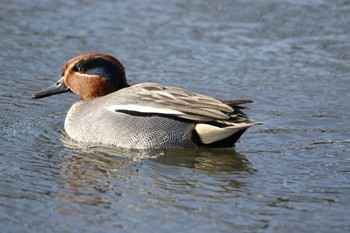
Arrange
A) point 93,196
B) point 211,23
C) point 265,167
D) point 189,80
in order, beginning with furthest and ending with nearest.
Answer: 1. point 211,23
2. point 189,80
3. point 265,167
4. point 93,196

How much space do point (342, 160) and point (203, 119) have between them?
1.59 metres

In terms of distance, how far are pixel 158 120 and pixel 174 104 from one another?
265 mm

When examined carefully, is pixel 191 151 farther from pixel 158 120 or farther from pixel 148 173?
pixel 148 173

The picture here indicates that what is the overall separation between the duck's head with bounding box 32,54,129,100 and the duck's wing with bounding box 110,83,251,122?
452 millimetres

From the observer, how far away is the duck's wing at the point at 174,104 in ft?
31.2

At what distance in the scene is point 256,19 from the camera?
14539 mm

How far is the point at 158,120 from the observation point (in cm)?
973

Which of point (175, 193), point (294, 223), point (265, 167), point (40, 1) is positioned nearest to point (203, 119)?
point (265, 167)

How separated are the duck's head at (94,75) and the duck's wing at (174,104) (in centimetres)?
45

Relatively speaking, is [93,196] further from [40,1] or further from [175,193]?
[40,1]

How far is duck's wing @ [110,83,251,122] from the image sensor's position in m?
9.51

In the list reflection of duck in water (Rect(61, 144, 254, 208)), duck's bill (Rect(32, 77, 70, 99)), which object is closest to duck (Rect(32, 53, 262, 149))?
reflection of duck in water (Rect(61, 144, 254, 208))

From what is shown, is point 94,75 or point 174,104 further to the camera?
point 94,75

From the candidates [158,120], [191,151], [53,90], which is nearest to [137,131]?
[158,120]
